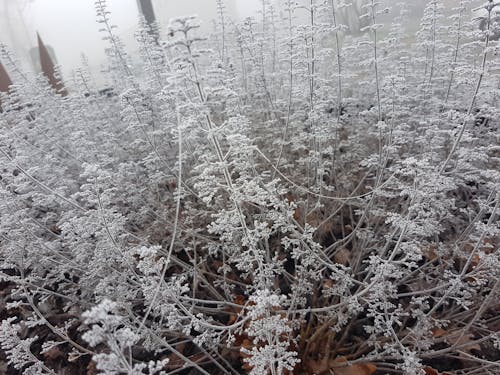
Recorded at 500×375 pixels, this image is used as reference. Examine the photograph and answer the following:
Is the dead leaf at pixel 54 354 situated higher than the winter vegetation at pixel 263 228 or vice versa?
the winter vegetation at pixel 263 228

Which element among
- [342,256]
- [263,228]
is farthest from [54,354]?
[342,256]

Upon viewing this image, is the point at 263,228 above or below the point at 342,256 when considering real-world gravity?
above

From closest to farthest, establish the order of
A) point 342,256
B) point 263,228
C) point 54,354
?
point 263,228
point 54,354
point 342,256

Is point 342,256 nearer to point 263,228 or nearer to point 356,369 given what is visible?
point 356,369

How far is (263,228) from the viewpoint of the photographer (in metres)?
1.26

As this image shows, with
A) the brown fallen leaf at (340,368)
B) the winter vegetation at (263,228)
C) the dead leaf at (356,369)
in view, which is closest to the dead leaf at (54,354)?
the winter vegetation at (263,228)

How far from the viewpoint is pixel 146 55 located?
241 cm

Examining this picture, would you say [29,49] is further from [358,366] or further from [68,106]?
[358,366]

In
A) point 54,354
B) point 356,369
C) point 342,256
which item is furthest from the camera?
point 342,256

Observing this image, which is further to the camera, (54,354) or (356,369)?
(54,354)

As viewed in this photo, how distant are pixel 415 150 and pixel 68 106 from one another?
2.46 meters

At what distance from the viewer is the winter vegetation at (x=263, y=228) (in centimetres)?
120

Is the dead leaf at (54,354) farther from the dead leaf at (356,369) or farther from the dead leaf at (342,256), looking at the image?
the dead leaf at (342,256)

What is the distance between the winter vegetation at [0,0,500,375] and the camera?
3.92ft
